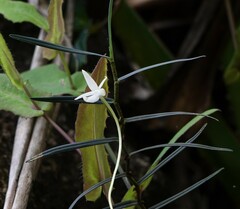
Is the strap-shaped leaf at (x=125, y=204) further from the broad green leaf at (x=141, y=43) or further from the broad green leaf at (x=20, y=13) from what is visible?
Result: the broad green leaf at (x=141, y=43)

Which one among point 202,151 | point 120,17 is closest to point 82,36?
point 120,17

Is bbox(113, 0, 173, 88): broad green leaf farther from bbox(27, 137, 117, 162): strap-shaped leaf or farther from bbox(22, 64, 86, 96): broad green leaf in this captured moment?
bbox(27, 137, 117, 162): strap-shaped leaf

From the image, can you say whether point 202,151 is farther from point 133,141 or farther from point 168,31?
point 168,31

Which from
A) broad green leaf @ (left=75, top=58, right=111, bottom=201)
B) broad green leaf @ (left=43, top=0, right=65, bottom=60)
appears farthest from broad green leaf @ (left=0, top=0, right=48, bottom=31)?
broad green leaf @ (left=75, top=58, right=111, bottom=201)

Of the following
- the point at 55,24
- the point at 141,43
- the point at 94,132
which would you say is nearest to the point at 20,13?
the point at 55,24

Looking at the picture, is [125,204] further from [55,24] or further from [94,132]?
[55,24]
